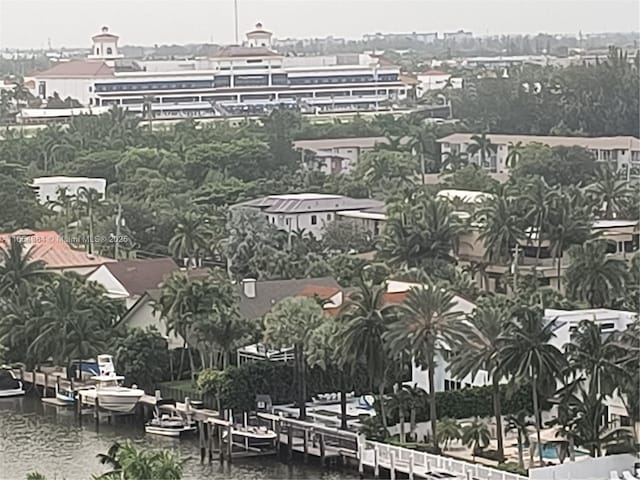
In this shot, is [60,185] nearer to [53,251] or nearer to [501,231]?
[53,251]

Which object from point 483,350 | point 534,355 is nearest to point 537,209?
point 483,350

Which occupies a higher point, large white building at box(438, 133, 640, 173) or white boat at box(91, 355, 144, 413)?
large white building at box(438, 133, 640, 173)

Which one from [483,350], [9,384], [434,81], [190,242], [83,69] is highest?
[83,69]

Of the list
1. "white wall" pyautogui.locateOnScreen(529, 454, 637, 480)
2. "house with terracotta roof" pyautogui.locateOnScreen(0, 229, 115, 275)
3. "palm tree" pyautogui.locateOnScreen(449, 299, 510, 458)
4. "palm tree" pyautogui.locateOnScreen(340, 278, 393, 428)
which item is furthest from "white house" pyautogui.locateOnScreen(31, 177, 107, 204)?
"white wall" pyautogui.locateOnScreen(529, 454, 637, 480)

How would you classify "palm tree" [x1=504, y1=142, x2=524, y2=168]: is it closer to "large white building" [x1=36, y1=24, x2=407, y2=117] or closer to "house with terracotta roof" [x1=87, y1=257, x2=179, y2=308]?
"large white building" [x1=36, y1=24, x2=407, y2=117]

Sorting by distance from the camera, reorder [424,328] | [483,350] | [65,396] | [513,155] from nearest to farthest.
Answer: [483,350] → [424,328] → [65,396] → [513,155]

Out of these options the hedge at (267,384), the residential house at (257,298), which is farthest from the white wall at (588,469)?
the residential house at (257,298)
